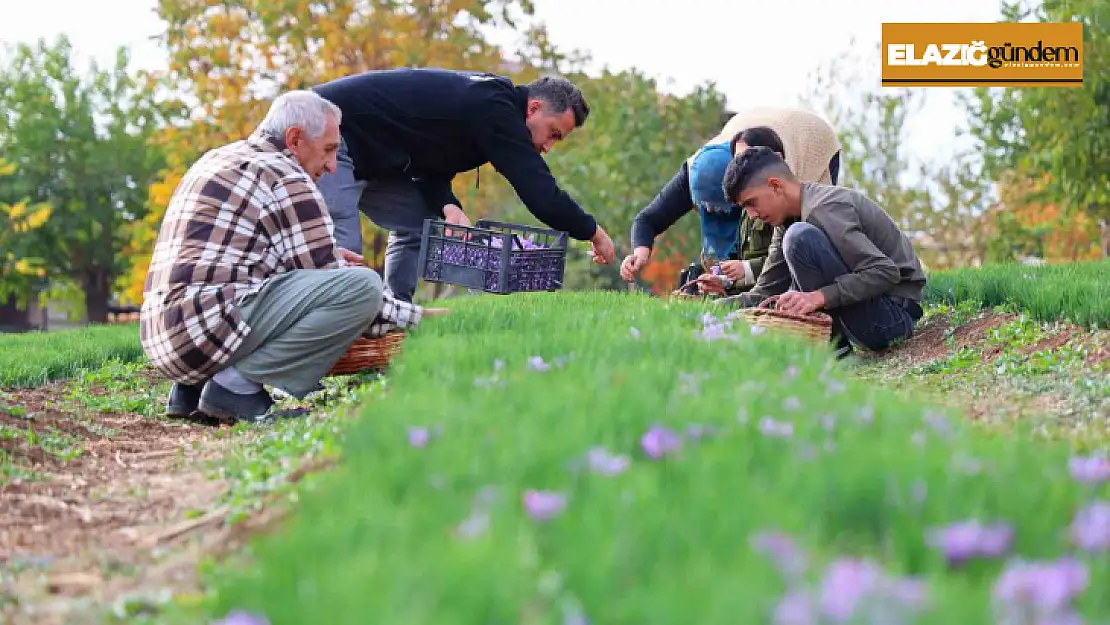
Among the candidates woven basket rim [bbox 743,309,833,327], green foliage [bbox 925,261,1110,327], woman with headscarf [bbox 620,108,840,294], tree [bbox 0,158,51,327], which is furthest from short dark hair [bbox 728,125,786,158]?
tree [bbox 0,158,51,327]

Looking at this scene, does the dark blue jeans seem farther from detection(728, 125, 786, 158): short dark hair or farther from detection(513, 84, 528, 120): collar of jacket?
detection(513, 84, 528, 120): collar of jacket

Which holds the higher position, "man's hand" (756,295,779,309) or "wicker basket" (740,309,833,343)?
"man's hand" (756,295,779,309)

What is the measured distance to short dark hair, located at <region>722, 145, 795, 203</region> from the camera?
567 centimetres

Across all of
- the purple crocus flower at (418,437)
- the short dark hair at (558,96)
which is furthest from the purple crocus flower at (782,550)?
the short dark hair at (558,96)

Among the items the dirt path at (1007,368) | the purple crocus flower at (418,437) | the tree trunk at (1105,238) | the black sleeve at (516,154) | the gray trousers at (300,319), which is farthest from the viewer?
the tree trunk at (1105,238)

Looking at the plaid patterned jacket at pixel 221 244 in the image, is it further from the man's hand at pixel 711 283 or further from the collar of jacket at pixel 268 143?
the man's hand at pixel 711 283

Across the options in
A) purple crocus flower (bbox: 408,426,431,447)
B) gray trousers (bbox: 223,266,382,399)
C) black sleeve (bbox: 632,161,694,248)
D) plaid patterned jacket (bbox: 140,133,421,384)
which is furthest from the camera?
black sleeve (bbox: 632,161,694,248)

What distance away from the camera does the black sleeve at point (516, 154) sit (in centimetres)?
603

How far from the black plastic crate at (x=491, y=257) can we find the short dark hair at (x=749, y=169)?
1.15 meters

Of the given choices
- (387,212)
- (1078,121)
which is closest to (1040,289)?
(387,212)

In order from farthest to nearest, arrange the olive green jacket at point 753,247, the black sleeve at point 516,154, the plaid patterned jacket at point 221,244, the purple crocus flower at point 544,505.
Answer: the olive green jacket at point 753,247, the black sleeve at point 516,154, the plaid patterned jacket at point 221,244, the purple crocus flower at point 544,505

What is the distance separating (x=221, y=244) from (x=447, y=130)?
183 centimetres

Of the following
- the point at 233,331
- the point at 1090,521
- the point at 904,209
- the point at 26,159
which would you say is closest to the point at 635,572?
the point at 1090,521

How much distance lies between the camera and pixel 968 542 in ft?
5.54
